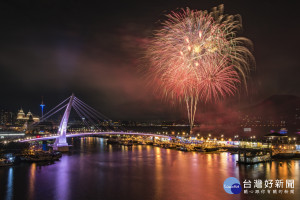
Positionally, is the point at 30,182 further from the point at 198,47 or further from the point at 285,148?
the point at 285,148

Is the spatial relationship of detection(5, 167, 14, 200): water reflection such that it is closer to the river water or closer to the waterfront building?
the river water

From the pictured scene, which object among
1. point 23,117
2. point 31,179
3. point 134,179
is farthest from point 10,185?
point 23,117

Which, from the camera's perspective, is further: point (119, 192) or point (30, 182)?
point (30, 182)

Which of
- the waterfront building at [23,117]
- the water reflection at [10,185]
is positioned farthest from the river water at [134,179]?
the waterfront building at [23,117]

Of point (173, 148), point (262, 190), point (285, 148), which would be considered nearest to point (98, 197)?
point (262, 190)

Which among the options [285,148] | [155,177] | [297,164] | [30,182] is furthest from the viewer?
[285,148]

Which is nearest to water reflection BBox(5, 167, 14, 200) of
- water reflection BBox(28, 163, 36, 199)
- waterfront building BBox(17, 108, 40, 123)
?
water reflection BBox(28, 163, 36, 199)

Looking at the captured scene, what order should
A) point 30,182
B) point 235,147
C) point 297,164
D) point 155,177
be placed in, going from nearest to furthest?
point 30,182 < point 155,177 < point 297,164 < point 235,147

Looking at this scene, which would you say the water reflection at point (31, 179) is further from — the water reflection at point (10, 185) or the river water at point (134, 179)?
the water reflection at point (10, 185)
